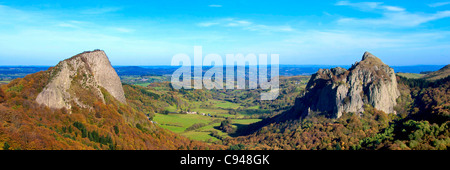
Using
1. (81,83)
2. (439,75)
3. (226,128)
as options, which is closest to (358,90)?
(439,75)

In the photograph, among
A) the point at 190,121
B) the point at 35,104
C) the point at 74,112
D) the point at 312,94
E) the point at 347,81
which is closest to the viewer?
the point at 35,104

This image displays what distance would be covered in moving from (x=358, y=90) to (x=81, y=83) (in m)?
74.4

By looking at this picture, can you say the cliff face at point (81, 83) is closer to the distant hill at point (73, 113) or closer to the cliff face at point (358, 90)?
the distant hill at point (73, 113)

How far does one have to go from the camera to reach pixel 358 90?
7844 centimetres

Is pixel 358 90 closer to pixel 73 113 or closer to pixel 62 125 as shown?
pixel 73 113

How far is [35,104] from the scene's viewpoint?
47.0 metres

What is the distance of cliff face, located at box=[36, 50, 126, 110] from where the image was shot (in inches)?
1971

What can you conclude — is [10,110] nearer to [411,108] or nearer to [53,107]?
[53,107]

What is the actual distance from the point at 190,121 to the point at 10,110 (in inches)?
3393

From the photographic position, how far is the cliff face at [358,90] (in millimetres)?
76375

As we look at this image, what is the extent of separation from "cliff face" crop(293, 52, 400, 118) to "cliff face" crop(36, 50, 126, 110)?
196ft

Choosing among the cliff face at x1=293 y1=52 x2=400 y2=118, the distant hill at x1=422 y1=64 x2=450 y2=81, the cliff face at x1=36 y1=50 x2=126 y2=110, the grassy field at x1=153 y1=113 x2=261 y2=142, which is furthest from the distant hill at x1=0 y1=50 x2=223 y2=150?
the distant hill at x1=422 y1=64 x2=450 y2=81

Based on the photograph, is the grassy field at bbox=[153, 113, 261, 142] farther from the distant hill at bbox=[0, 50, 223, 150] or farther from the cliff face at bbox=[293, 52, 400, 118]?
the cliff face at bbox=[293, 52, 400, 118]
